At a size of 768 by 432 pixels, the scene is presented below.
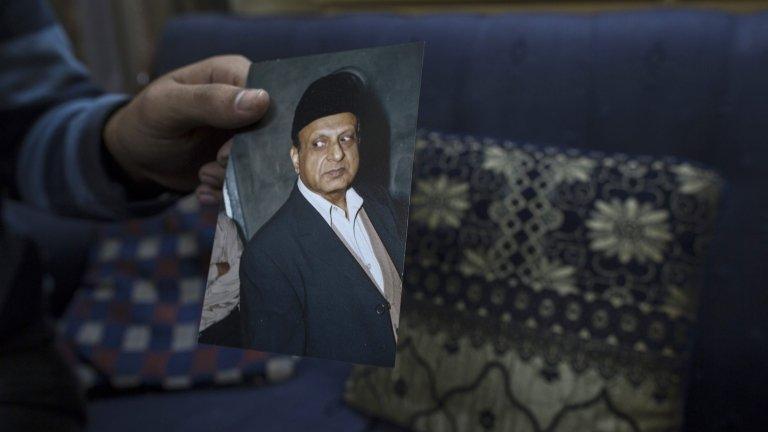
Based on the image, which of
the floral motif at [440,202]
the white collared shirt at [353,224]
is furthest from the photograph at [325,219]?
the floral motif at [440,202]

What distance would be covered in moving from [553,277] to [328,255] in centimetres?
53

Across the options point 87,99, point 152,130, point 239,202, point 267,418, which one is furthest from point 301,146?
point 267,418

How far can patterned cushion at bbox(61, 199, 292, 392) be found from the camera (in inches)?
46.3

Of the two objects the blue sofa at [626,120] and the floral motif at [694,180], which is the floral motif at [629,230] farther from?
the blue sofa at [626,120]

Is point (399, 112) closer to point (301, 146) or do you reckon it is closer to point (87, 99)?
point (301, 146)

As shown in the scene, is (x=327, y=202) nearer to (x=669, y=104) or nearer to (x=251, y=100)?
(x=251, y=100)

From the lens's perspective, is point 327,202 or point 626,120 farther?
point 626,120

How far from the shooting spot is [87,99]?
92 centimetres

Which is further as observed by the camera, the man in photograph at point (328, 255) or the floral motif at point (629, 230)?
the floral motif at point (629, 230)

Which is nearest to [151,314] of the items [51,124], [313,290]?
[51,124]

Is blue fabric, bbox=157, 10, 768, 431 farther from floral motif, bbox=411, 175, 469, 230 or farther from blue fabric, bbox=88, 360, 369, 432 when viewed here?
blue fabric, bbox=88, 360, 369, 432

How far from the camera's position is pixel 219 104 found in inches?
22.1

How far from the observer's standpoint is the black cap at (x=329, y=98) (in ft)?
1.65

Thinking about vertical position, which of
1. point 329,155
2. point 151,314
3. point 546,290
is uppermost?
point 329,155
